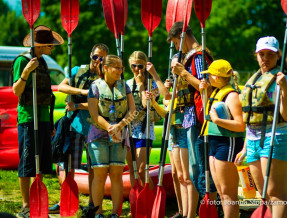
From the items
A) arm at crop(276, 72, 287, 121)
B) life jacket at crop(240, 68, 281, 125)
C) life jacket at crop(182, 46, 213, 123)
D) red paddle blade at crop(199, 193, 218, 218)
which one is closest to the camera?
arm at crop(276, 72, 287, 121)

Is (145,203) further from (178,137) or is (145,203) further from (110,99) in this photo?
(110,99)

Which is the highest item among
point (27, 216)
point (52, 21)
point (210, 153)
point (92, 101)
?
point (52, 21)

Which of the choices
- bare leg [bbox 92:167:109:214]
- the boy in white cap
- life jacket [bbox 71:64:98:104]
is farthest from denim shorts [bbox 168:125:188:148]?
life jacket [bbox 71:64:98:104]

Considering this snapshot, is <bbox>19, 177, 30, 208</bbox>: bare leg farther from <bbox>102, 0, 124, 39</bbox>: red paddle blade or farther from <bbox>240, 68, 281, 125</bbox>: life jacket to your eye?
<bbox>240, 68, 281, 125</bbox>: life jacket

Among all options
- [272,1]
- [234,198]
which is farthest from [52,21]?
[234,198]

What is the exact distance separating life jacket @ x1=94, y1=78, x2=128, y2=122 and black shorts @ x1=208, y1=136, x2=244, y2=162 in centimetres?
99

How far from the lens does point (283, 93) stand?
378 centimetres

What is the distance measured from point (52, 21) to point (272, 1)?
10.2 metres

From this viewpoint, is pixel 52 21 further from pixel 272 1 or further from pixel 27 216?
pixel 27 216

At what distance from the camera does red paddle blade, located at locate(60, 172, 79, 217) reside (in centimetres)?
535

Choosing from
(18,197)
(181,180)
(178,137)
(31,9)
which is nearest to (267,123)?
(178,137)

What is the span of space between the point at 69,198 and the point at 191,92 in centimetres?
173

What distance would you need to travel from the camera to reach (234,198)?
4152mm

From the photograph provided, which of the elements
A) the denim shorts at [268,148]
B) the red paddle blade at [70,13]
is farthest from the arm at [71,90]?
the denim shorts at [268,148]
